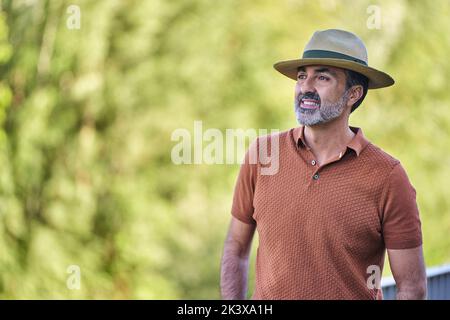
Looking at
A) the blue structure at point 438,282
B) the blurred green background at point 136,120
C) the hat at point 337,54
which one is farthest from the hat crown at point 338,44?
the blurred green background at point 136,120

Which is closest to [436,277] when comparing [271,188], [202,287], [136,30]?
[202,287]

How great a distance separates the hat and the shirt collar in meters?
0.16

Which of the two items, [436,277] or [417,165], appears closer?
[436,277]

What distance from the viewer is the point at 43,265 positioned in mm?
4816

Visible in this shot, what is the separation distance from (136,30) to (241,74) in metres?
0.71

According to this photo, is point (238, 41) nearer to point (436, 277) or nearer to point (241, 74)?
point (241, 74)

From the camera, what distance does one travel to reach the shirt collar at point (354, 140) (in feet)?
6.48

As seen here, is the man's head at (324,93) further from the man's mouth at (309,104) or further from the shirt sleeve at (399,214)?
the shirt sleeve at (399,214)

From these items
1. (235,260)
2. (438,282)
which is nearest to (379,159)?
(235,260)

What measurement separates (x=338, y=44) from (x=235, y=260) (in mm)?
604

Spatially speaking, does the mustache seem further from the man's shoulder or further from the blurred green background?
the blurred green background

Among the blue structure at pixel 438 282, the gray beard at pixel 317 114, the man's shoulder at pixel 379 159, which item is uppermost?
the gray beard at pixel 317 114

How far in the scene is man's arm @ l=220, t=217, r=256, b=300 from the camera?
2121 millimetres
